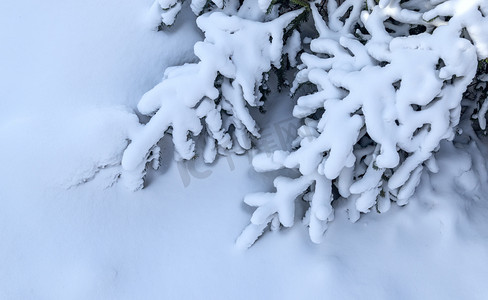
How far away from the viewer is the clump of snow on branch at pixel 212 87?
167 cm

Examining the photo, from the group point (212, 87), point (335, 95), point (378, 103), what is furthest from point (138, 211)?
point (378, 103)

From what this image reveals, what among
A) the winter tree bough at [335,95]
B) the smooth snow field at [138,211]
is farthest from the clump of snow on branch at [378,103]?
the smooth snow field at [138,211]

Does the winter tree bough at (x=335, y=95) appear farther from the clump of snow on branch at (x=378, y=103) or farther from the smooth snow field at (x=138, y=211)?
the smooth snow field at (x=138, y=211)

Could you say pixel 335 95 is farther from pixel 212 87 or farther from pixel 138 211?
pixel 138 211

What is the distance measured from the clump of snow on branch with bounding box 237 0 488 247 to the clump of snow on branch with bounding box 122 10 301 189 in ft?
0.62

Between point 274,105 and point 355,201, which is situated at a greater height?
point 274,105

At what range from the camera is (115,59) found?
6.02ft

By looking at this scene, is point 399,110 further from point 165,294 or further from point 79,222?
point 79,222

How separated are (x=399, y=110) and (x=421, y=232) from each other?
25.0 inches

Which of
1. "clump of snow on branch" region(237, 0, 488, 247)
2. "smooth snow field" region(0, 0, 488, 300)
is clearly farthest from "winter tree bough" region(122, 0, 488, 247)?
"smooth snow field" region(0, 0, 488, 300)

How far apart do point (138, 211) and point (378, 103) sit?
1.02 metres

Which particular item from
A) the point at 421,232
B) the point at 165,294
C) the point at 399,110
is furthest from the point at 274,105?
the point at 165,294

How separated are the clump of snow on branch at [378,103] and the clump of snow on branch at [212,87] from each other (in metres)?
0.19

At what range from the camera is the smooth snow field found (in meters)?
1.64
